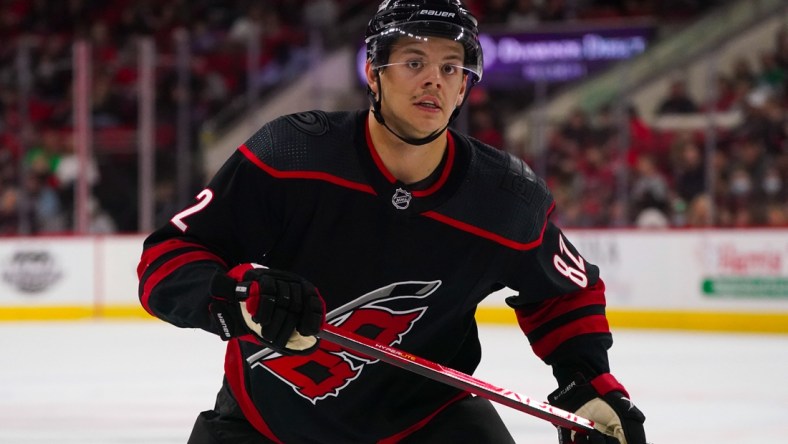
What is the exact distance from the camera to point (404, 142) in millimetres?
2250

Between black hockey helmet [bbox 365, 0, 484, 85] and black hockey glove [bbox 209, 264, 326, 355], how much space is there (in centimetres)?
53

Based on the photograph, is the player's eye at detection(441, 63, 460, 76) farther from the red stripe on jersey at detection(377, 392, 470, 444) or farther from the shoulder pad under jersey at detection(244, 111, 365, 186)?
the red stripe on jersey at detection(377, 392, 470, 444)

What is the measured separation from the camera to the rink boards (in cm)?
762

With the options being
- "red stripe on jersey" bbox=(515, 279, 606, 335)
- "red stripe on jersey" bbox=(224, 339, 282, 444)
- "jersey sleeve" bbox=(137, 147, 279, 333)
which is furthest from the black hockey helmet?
"red stripe on jersey" bbox=(224, 339, 282, 444)

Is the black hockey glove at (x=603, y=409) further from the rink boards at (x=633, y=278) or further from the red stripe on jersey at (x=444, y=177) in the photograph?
the rink boards at (x=633, y=278)

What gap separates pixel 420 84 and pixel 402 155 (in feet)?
0.46

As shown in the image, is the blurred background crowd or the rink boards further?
the blurred background crowd

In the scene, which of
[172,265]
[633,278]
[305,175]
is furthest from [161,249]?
[633,278]

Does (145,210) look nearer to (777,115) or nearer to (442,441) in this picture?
(777,115)

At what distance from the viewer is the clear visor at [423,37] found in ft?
7.36

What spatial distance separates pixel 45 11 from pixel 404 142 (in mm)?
11392

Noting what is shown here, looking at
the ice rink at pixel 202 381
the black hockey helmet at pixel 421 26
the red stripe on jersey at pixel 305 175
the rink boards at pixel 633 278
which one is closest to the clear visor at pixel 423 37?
the black hockey helmet at pixel 421 26

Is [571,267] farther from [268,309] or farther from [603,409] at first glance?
[268,309]

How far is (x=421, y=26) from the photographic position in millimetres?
2240
